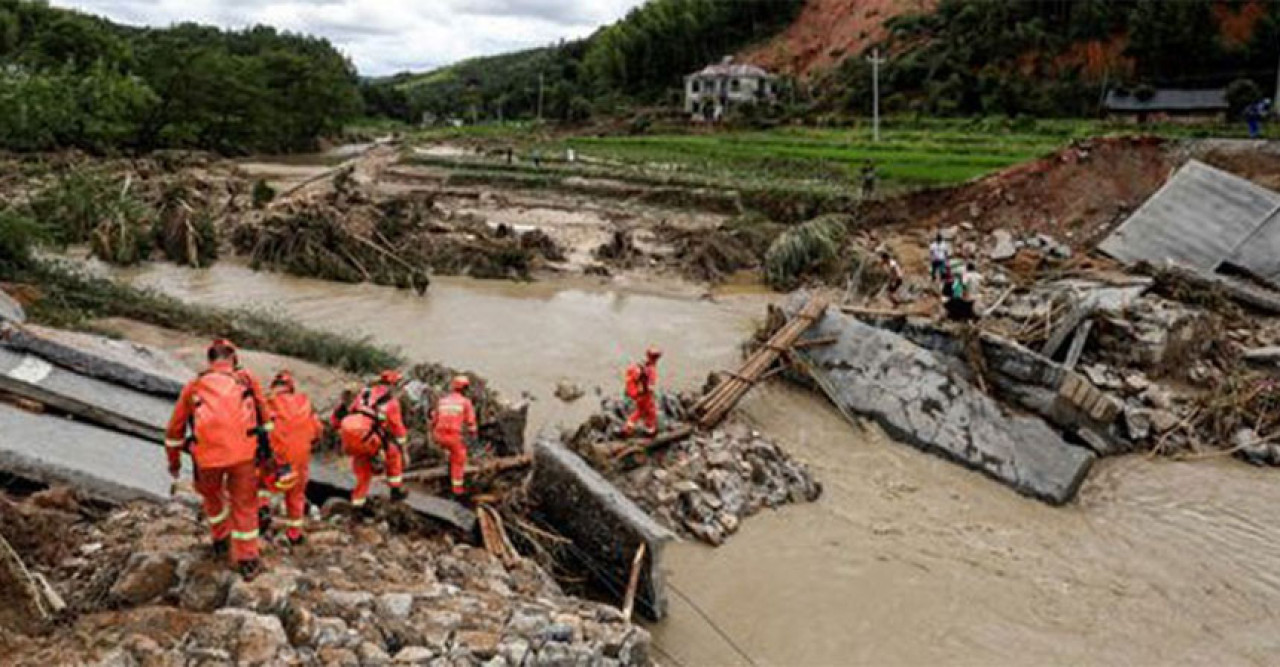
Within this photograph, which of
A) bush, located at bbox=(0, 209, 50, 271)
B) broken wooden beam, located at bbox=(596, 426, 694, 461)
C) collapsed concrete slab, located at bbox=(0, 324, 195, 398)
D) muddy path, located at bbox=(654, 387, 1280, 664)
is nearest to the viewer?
muddy path, located at bbox=(654, 387, 1280, 664)

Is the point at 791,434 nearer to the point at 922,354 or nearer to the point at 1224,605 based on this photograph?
the point at 922,354

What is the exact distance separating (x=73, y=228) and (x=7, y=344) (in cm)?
1273

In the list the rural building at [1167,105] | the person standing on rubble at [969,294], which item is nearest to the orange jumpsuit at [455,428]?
the person standing on rubble at [969,294]

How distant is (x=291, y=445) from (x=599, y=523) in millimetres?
2788

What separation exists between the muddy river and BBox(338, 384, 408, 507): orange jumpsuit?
2808mm

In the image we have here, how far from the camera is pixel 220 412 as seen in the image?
5.00 metres

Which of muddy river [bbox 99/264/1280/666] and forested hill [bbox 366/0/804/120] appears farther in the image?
forested hill [bbox 366/0/804/120]

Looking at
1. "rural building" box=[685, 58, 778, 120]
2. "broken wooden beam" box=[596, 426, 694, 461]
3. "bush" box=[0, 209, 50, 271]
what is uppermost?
"rural building" box=[685, 58, 778, 120]

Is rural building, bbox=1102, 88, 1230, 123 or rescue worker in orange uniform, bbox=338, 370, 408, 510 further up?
rural building, bbox=1102, 88, 1230, 123

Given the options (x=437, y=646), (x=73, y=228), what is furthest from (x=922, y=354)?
(x=73, y=228)

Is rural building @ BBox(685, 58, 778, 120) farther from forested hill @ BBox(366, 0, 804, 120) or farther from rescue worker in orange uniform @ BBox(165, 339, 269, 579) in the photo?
rescue worker in orange uniform @ BBox(165, 339, 269, 579)

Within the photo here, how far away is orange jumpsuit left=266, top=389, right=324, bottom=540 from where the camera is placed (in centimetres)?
581

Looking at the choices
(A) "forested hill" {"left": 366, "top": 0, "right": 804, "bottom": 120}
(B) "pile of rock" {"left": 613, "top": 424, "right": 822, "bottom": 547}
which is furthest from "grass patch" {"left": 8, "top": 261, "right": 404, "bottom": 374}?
(A) "forested hill" {"left": 366, "top": 0, "right": 804, "bottom": 120}

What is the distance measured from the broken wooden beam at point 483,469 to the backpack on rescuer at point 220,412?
2.99 metres
